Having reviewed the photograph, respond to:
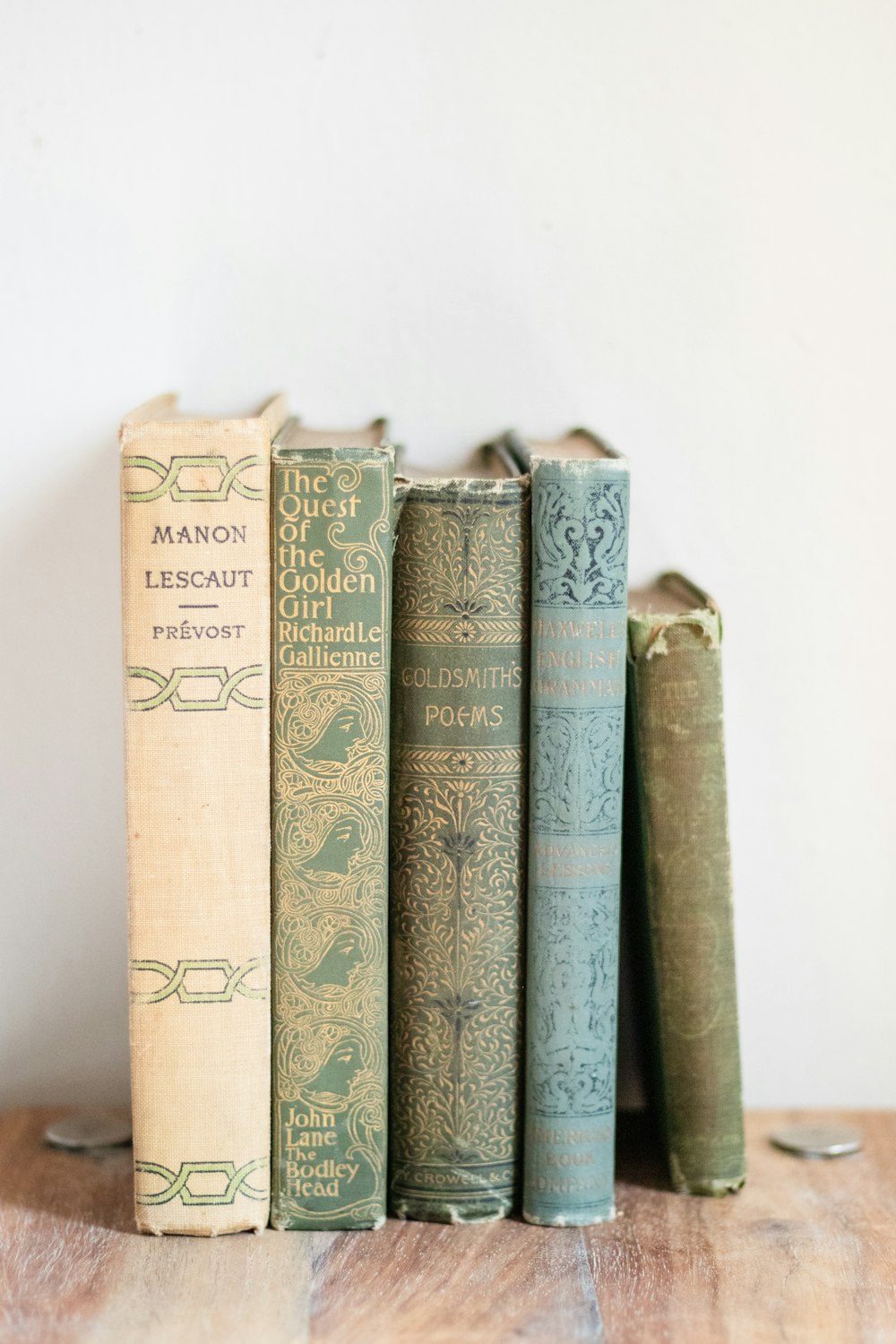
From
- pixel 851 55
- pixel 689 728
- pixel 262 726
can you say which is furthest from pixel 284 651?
pixel 851 55

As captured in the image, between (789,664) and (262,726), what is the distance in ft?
1.12

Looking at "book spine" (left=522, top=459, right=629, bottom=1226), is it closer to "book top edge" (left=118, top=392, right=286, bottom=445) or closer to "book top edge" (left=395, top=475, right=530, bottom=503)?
"book top edge" (left=395, top=475, right=530, bottom=503)

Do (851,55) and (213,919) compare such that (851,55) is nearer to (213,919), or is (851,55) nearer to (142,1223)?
(213,919)

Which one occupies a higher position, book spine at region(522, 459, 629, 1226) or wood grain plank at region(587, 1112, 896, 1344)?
book spine at region(522, 459, 629, 1226)

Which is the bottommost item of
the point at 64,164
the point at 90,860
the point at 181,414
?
the point at 90,860

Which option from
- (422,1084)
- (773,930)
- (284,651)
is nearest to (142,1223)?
(422,1084)

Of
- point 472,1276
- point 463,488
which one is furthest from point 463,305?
point 472,1276

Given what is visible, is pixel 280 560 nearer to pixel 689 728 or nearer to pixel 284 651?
pixel 284 651

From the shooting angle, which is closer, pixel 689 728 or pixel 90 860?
pixel 689 728

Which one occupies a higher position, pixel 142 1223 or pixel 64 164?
pixel 64 164

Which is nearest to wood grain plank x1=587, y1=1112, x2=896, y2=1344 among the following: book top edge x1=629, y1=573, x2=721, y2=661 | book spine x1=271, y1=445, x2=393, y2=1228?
book spine x1=271, y1=445, x2=393, y2=1228

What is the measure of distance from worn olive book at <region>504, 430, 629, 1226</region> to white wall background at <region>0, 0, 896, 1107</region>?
16 cm

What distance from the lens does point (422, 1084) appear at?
59 cm

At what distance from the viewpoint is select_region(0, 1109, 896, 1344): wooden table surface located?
515 mm
